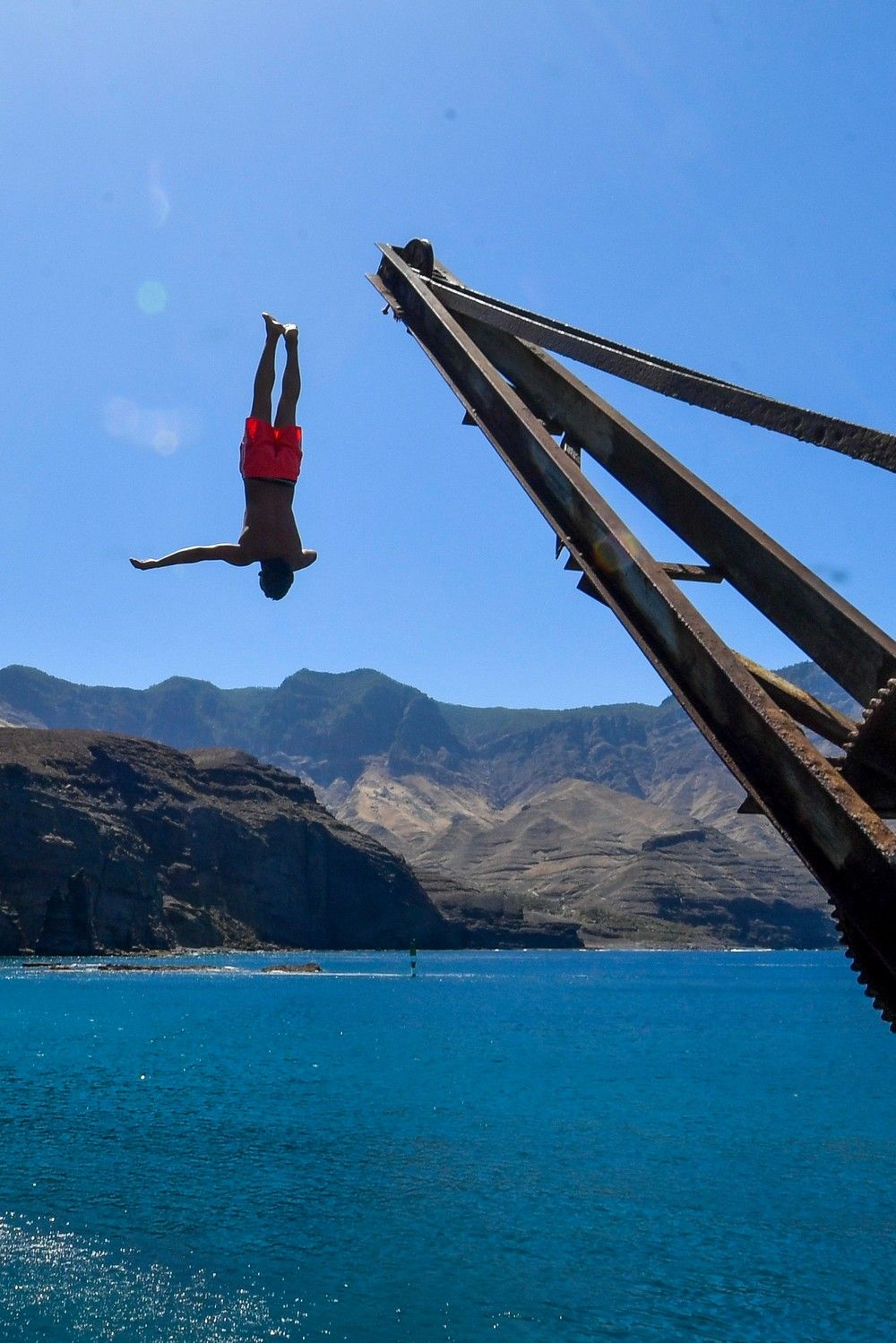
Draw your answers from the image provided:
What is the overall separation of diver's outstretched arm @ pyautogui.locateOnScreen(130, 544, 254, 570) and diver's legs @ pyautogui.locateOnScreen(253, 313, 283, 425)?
3.31 ft

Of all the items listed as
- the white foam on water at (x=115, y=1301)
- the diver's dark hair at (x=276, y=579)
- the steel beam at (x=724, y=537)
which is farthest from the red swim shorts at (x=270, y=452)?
the white foam on water at (x=115, y=1301)

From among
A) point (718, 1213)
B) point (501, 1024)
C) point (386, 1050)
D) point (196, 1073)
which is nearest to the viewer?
point (718, 1213)

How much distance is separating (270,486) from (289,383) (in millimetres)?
903

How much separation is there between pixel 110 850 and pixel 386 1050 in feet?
365

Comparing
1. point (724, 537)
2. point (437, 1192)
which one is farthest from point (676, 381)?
point (437, 1192)

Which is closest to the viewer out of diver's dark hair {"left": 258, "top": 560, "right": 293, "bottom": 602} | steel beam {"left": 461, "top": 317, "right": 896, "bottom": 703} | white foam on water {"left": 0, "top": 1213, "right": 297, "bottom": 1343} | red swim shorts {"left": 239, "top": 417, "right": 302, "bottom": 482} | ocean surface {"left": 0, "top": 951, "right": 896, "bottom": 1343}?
steel beam {"left": 461, "top": 317, "right": 896, "bottom": 703}

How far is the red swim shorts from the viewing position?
8484 mm

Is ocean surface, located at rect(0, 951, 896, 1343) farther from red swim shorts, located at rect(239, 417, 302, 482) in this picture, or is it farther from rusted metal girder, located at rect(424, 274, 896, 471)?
rusted metal girder, located at rect(424, 274, 896, 471)

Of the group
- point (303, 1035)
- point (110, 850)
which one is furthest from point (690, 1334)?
point (110, 850)

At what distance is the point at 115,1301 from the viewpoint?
72.2 ft

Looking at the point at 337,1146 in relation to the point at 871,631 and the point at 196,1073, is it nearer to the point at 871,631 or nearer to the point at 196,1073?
the point at 196,1073

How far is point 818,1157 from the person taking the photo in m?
42.1

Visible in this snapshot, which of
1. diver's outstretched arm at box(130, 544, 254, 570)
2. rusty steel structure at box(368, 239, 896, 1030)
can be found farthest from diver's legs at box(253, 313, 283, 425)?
rusty steel structure at box(368, 239, 896, 1030)

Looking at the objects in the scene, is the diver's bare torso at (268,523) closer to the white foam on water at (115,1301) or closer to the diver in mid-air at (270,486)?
the diver in mid-air at (270,486)
